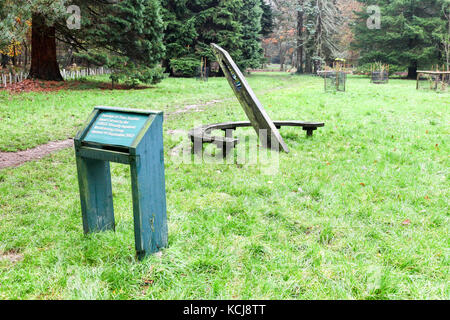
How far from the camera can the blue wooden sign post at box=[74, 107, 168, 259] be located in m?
2.83

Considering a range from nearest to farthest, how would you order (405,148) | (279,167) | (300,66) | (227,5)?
(279,167) < (405,148) < (227,5) < (300,66)

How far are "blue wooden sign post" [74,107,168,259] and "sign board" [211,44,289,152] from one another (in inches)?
154

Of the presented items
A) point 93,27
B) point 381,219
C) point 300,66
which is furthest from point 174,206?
point 300,66

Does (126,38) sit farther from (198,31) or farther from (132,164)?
(132,164)

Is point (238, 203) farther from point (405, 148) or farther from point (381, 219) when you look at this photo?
point (405, 148)

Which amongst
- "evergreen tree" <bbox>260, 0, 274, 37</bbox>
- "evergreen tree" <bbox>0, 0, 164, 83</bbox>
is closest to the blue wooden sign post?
"evergreen tree" <bbox>0, 0, 164, 83</bbox>

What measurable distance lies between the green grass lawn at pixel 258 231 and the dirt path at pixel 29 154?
0.98ft

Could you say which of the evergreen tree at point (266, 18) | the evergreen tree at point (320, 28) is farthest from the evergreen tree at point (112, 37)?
the evergreen tree at point (266, 18)

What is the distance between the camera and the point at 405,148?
672cm

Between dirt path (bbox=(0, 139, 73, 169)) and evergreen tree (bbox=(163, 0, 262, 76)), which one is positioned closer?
dirt path (bbox=(0, 139, 73, 169))

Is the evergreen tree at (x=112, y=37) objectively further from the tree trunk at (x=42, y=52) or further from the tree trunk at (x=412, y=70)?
the tree trunk at (x=412, y=70)

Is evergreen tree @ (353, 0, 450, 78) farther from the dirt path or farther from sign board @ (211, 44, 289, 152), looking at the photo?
the dirt path

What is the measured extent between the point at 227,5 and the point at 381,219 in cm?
2984

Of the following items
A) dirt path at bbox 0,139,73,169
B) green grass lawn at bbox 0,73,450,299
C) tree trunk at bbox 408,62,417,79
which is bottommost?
green grass lawn at bbox 0,73,450,299
